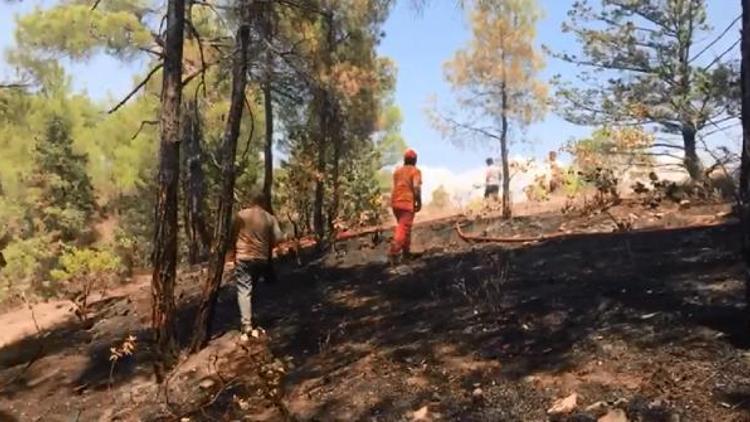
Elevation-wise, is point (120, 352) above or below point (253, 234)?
below

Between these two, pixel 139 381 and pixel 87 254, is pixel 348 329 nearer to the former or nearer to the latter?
pixel 139 381

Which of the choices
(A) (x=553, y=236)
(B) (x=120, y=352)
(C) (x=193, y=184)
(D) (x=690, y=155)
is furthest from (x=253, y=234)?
(D) (x=690, y=155)

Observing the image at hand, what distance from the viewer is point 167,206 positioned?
23.2 ft

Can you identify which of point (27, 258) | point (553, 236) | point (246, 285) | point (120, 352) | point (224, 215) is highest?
point (224, 215)

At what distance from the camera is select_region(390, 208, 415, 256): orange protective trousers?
9.88 metres

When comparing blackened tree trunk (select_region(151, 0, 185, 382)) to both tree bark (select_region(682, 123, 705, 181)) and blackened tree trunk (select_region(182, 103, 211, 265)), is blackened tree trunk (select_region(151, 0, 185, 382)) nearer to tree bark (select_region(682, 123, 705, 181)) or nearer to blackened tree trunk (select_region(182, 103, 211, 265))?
blackened tree trunk (select_region(182, 103, 211, 265))

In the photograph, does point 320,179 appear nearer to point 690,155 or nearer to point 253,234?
point 253,234

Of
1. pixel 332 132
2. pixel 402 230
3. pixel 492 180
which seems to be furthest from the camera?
pixel 492 180

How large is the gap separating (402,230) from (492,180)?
32.9ft

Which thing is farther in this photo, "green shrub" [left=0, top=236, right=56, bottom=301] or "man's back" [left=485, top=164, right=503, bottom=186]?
"green shrub" [left=0, top=236, right=56, bottom=301]

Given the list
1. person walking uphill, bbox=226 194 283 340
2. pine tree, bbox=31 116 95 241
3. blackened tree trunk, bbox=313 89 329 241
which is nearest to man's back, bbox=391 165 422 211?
person walking uphill, bbox=226 194 283 340

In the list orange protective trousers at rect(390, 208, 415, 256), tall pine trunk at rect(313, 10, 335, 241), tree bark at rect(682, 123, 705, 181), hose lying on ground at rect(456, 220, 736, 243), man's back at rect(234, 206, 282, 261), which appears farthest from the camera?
tree bark at rect(682, 123, 705, 181)

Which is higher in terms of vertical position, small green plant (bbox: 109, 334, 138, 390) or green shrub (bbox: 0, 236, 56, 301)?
green shrub (bbox: 0, 236, 56, 301)

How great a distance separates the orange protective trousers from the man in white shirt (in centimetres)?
875
